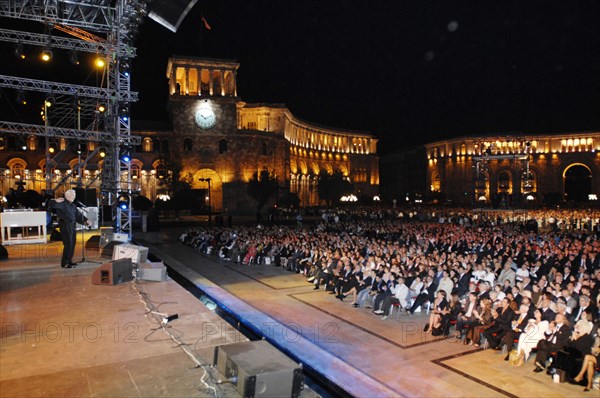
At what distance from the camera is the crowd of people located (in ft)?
28.4

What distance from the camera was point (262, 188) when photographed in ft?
192

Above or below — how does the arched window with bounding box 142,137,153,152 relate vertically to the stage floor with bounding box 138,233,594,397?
above

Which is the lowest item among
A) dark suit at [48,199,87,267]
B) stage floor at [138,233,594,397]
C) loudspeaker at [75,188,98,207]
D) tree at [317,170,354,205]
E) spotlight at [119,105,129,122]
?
stage floor at [138,233,594,397]

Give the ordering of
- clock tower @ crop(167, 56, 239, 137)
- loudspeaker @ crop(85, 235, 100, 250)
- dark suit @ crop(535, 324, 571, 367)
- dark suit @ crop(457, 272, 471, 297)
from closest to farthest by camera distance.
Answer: dark suit @ crop(535, 324, 571, 367) → dark suit @ crop(457, 272, 471, 297) → loudspeaker @ crop(85, 235, 100, 250) → clock tower @ crop(167, 56, 239, 137)

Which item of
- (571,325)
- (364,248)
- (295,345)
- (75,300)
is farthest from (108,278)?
(364,248)

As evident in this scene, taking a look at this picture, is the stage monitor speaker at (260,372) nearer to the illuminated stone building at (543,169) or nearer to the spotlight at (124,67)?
the spotlight at (124,67)

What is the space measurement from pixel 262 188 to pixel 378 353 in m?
49.6

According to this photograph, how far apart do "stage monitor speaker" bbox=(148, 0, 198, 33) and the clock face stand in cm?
4681

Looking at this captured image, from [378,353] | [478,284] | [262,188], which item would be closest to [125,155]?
[378,353]

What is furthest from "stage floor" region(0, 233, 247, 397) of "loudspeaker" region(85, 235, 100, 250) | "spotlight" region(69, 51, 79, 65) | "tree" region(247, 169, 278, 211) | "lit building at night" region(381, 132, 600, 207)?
"lit building at night" region(381, 132, 600, 207)

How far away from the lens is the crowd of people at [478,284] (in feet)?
28.4

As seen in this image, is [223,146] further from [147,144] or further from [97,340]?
[97,340]

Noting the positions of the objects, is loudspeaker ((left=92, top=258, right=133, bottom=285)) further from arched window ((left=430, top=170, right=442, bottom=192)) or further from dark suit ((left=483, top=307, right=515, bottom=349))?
arched window ((left=430, top=170, right=442, bottom=192))

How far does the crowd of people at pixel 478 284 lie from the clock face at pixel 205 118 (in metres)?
40.7
